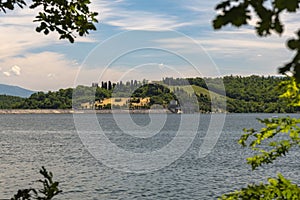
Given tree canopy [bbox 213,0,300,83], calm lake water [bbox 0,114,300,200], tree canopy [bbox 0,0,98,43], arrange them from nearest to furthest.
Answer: tree canopy [bbox 213,0,300,83], tree canopy [bbox 0,0,98,43], calm lake water [bbox 0,114,300,200]

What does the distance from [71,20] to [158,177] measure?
37.6 meters

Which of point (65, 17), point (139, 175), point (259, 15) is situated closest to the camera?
point (259, 15)

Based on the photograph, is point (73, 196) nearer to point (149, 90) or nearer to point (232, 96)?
point (149, 90)

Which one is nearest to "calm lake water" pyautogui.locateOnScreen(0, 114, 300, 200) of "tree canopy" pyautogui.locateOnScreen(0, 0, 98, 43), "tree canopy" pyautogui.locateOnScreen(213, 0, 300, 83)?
"tree canopy" pyautogui.locateOnScreen(0, 0, 98, 43)

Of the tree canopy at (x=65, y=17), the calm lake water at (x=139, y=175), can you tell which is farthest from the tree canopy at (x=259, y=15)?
the calm lake water at (x=139, y=175)

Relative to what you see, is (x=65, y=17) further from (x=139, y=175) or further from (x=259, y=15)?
(x=139, y=175)

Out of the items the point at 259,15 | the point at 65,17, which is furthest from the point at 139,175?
the point at 259,15

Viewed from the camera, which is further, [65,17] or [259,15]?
[65,17]

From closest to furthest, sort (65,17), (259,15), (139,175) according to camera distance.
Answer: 1. (259,15)
2. (65,17)
3. (139,175)

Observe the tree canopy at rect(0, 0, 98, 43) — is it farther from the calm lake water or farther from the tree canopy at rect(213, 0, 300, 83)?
the calm lake water

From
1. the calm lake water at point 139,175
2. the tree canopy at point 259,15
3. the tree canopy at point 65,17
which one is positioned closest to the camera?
the tree canopy at point 259,15

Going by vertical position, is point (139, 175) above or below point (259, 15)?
below

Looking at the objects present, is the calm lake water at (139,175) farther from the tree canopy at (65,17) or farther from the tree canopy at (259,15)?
the tree canopy at (259,15)

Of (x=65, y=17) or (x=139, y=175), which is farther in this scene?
(x=139, y=175)
